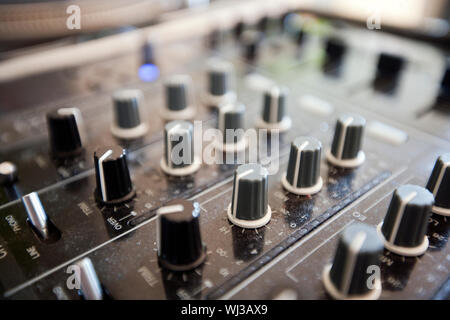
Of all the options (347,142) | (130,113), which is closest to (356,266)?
(347,142)

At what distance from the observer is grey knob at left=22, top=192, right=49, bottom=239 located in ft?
2.00

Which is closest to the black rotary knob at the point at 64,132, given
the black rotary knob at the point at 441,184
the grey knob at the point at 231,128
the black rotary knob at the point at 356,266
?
the grey knob at the point at 231,128

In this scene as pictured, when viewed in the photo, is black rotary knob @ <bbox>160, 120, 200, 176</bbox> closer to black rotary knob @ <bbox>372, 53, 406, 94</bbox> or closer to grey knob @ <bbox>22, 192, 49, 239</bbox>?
grey knob @ <bbox>22, 192, 49, 239</bbox>

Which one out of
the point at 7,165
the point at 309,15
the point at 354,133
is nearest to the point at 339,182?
the point at 354,133

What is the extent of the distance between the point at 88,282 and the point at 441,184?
0.54 m

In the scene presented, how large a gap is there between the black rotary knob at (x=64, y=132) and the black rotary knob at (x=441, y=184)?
2.10 ft

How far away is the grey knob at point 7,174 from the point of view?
72cm

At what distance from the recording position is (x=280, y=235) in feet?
1.99

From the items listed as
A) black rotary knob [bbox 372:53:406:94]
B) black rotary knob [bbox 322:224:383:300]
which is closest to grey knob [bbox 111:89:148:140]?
black rotary knob [bbox 322:224:383:300]
